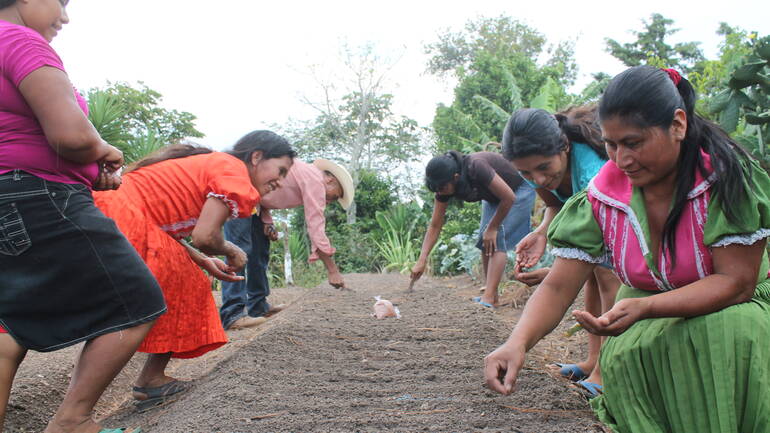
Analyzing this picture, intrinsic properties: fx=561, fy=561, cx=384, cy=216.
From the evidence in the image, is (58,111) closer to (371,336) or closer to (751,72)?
(371,336)

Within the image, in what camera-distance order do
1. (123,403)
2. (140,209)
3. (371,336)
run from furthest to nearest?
(371,336) → (123,403) → (140,209)

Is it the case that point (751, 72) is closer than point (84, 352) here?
No

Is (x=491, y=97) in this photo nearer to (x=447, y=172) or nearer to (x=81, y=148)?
(x=447, y=172)

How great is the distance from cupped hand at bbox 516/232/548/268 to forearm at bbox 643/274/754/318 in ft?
2.96

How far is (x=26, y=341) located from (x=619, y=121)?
70.3 inches

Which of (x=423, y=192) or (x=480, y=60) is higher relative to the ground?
(x=480, y=60)

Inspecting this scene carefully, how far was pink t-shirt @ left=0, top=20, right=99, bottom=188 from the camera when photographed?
1556mm

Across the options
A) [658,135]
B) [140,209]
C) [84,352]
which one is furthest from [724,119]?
[84,352]

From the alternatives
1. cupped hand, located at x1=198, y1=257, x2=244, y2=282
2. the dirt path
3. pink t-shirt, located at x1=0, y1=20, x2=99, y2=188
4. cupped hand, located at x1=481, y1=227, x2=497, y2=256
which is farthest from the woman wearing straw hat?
pink t-shirt, located at x1=0, y1=20, x2=99, y2=188

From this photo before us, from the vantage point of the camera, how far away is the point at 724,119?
10.9 ft

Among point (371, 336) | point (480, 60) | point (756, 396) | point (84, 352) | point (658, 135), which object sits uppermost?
point (480, 60)

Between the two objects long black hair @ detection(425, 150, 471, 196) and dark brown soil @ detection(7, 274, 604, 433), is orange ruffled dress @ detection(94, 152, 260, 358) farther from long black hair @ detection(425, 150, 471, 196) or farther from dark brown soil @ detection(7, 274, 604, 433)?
long black hair @ detection(425, 150, 471, 196)

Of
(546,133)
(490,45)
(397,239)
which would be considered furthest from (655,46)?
(546,133)

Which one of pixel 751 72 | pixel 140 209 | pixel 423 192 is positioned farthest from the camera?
pixel 423 192
